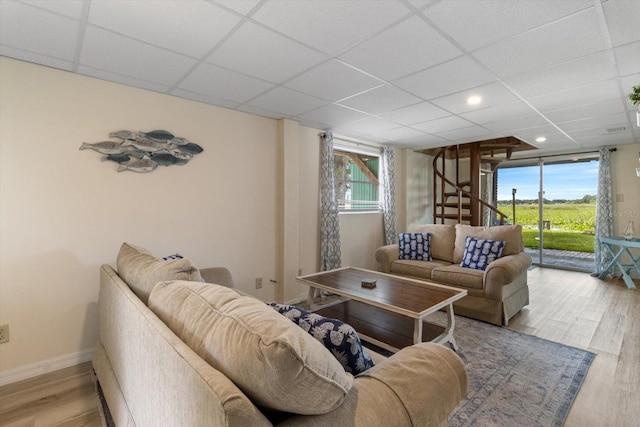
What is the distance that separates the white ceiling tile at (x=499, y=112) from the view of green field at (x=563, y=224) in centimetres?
362

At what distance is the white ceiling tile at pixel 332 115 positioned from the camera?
3.17 metres

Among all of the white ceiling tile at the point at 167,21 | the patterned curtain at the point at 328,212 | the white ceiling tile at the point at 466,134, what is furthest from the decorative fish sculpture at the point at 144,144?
the white ceiling tile at the point at 466,134

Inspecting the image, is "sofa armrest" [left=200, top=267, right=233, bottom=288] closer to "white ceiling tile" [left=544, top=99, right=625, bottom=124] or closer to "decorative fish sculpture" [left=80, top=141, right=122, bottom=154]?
"decorative fish sculpture" [left=80, top=141, right=122, bottom=154]

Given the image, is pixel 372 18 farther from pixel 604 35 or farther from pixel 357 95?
pixel 604 35

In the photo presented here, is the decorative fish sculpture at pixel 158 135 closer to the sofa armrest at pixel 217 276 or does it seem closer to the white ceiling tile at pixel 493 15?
the sofa armrest at pixel 217 276

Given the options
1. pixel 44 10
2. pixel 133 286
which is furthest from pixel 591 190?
pixel 44 10

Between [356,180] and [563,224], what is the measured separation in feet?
14.7

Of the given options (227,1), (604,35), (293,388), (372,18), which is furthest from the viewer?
(604,35)

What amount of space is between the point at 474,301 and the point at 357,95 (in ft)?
8.09

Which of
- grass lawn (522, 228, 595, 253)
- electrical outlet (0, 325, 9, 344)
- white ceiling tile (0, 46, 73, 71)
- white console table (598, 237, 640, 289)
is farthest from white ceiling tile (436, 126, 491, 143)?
electrical outlet (0, 325, 9, 344)

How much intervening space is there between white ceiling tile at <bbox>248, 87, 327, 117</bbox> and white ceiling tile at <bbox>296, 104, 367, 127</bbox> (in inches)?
4.4

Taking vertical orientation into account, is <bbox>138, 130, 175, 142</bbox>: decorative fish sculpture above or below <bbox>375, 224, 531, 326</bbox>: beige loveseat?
above

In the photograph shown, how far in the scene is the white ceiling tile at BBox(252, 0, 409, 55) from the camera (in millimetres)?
1545

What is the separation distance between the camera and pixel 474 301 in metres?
3.15
